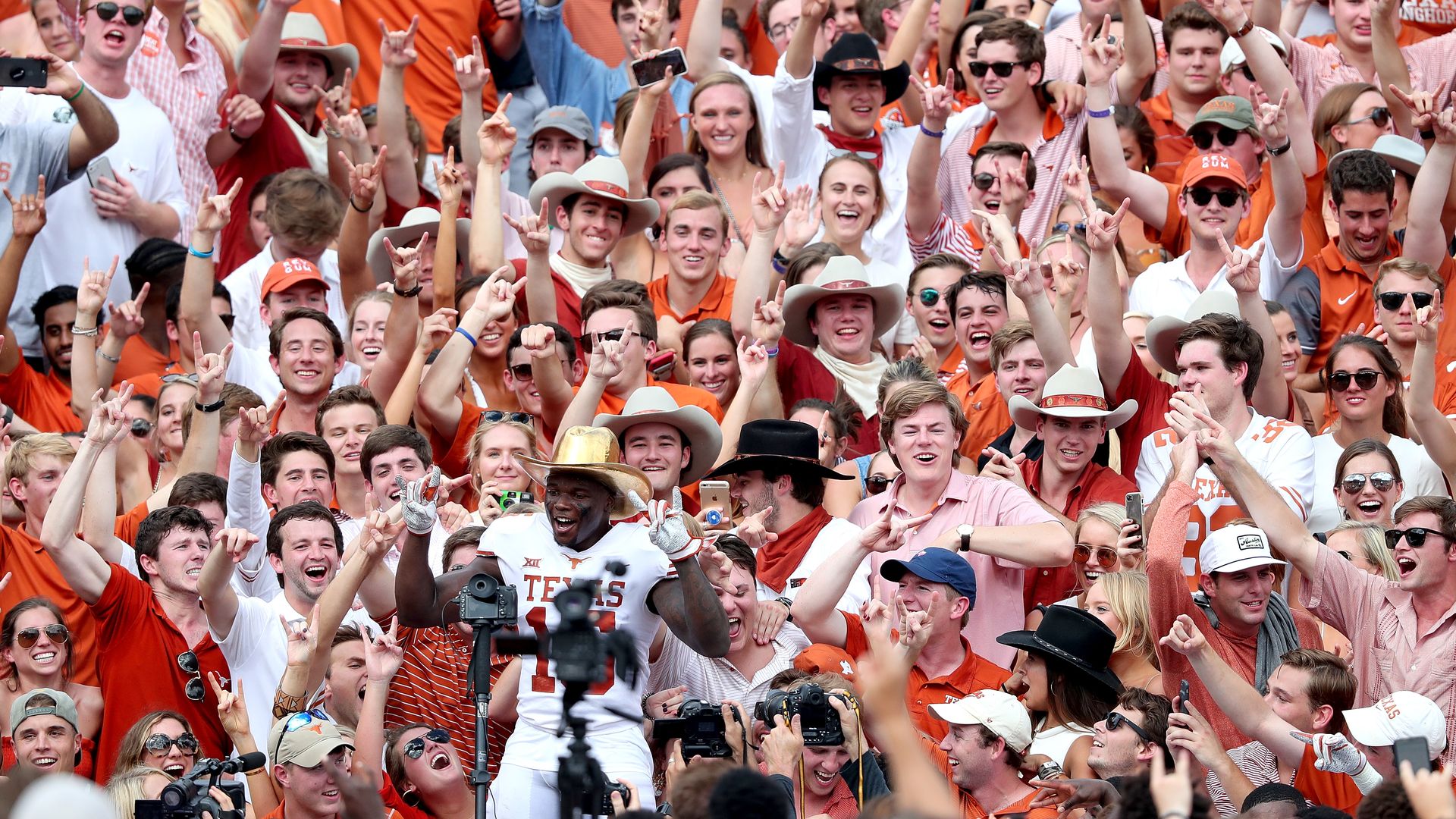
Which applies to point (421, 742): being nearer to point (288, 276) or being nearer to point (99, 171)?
point (288, 276)

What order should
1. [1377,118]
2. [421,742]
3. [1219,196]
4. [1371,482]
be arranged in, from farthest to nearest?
[1377,118], [1219,196], [1371,482], [421,742]

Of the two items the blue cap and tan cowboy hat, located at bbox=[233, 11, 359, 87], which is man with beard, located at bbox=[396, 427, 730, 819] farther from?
tan cowboy hat, located at bbox=[233, 11, 359, 87]

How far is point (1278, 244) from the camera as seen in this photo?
32.6 feet

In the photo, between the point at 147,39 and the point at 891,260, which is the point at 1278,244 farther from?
the point at 147,39

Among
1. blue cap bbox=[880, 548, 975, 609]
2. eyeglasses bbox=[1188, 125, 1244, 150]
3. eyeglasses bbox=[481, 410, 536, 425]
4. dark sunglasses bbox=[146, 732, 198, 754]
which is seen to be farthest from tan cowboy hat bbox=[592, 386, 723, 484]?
eyeglasses bbox=[1188, 125, 1244, 150]

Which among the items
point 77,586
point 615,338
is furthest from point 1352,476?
point 77,586

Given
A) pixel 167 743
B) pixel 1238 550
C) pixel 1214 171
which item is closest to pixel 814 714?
pixel 1238 550

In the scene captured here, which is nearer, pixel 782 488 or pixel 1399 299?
pixel 782 488

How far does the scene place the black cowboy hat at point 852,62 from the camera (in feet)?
36.0

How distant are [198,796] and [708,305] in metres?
4.39

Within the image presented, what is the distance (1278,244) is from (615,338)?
126 inches

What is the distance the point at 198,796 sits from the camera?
6535 mm

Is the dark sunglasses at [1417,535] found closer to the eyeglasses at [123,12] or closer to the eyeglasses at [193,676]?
the eyeglasses at [193,676]

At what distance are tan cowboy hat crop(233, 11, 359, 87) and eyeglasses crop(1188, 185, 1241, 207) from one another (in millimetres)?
4833
